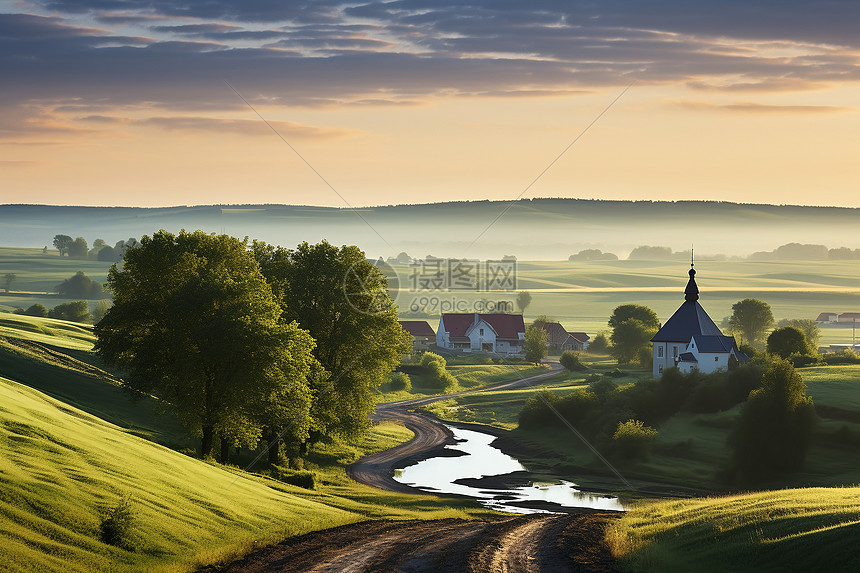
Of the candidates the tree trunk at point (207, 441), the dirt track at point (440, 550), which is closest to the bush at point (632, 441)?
the dirt track at point (440, 550)

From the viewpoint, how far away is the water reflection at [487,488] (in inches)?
2472

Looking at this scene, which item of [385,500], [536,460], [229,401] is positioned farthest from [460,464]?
[229,401]

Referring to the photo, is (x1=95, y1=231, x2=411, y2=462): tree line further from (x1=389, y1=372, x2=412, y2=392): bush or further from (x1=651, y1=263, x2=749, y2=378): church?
(x1=389, y1=372, x2=412, y2=392): bush

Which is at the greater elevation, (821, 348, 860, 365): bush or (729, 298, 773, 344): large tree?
(729, 298, 773, 344): large tree

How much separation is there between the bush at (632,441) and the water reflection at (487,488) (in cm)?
1079

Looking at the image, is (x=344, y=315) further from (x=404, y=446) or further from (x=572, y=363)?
(x=572, y=363)

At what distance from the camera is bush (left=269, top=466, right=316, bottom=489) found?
55809 millimetres

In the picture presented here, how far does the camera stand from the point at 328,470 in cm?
7038

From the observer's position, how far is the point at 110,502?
102 feet

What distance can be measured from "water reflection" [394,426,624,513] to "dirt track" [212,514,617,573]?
1818 centimetres

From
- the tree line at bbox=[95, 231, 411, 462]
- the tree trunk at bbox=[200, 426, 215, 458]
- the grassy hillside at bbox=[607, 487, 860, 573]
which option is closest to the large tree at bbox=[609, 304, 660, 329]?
the tree line at bbox=[95, 231, 411, 462]

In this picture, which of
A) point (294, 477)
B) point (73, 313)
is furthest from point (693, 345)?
point (73, 313)

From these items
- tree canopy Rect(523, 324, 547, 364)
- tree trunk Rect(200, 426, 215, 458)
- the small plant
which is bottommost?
tree trunk Rect(200, 426, 215, 458)

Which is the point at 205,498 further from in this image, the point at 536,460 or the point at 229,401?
the point at 536,460
